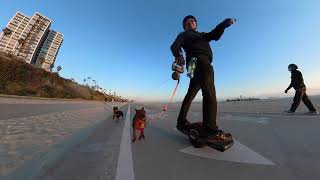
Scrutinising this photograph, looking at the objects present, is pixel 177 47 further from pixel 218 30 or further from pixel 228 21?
pixel 228 21

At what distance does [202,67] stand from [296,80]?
299 inches

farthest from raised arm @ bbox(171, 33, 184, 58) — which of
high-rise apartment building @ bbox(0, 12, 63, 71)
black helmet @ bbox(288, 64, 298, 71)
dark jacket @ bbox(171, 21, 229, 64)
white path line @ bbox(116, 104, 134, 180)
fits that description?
high-rise apartment building @ bbox(0, 12, 63, 71)

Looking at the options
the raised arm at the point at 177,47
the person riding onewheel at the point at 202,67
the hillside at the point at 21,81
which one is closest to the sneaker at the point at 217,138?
the person riding onewheel at the point at 202,67

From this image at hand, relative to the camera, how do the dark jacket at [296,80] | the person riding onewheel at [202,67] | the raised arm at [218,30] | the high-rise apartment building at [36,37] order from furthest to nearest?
the high-rise apartment building at [36,37], the dark jacket at [296,80], the raised arm at [218,30], the person riding onewheel at [202,67]

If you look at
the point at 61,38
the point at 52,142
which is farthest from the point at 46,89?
the point at 61,38

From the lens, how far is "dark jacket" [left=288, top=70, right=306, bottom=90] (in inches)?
350

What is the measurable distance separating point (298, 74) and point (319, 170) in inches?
331

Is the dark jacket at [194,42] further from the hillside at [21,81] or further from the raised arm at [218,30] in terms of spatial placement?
the hillside at [21,81]

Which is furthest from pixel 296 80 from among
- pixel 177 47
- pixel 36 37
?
pixel 36 37

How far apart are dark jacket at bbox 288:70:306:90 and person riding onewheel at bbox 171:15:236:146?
713 cm

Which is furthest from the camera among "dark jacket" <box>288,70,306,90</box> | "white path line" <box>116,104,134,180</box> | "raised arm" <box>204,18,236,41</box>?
"dark jacket" <box>288,70,306,90</box>

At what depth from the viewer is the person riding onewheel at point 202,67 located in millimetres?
3072

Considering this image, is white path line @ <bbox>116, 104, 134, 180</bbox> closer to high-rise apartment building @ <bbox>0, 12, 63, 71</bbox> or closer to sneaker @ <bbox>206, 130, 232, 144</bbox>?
sneaker @ <bbox>206, 130, 232, 144</bbox>

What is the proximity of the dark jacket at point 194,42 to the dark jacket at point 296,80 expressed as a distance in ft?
23.9
